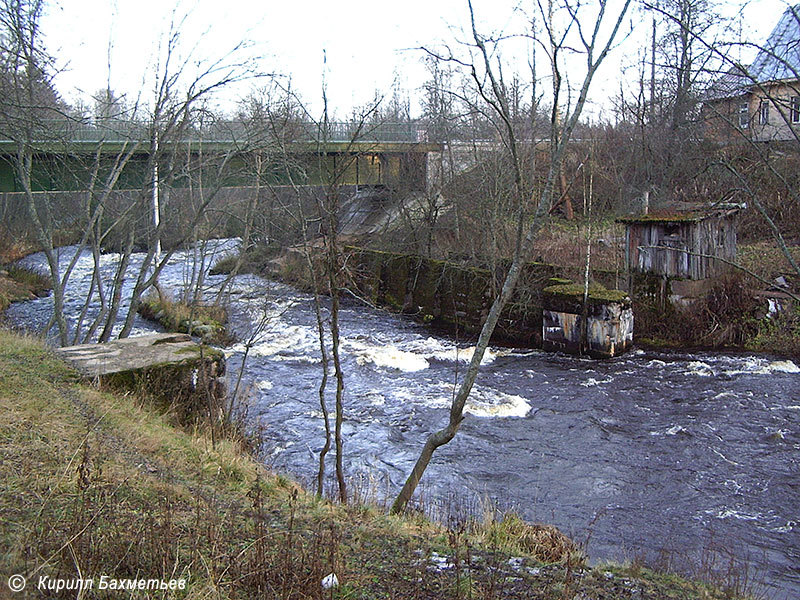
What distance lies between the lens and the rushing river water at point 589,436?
7.66 meters

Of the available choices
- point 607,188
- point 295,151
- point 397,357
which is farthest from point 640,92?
point 295,151

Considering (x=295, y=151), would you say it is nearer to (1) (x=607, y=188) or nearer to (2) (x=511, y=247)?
(2) (x=511, y=247)

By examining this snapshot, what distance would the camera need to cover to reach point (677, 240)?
630 inches

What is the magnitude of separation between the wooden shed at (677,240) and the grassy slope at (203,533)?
38.9 ft

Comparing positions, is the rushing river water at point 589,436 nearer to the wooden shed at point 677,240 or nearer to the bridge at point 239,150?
the wooden shed at point 677,240

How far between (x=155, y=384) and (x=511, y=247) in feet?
40.0

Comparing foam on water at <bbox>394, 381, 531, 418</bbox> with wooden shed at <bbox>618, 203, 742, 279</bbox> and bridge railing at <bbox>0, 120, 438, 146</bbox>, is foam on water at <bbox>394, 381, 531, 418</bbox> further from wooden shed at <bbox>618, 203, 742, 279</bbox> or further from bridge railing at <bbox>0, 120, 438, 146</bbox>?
wooden shed at <bbox>618, 203, 742, 279</bbox>

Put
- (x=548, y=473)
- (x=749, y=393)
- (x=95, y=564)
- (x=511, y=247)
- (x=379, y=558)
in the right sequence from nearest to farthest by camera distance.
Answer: (x=95, y=564) → (x=379, y=558) → (x=548, y=473) → (x=749, y=393) → (x=511, y=247)

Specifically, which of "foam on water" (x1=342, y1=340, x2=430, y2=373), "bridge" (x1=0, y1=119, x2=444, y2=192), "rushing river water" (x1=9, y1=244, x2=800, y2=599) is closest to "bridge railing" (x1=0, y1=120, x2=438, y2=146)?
"bridge" (x1=0, y1=119, x2=444, y2=192)

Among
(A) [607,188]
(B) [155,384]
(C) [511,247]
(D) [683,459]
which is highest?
(A) [607,188]

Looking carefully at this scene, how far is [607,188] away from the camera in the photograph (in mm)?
26047

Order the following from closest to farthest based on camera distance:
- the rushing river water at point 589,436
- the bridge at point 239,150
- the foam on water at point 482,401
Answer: the rushing river water at point 589,436
the bridge at point 239,150
the foam on water at point 482,401

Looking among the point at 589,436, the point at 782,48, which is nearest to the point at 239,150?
the point at 589,436

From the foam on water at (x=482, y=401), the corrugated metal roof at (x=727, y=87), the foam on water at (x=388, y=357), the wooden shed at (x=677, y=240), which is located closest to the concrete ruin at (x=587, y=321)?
the wooden shed at (x=677, y=240)
